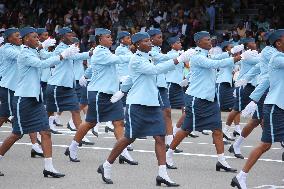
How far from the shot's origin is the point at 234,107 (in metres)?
15.6

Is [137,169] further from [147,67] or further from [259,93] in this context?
[259,93]

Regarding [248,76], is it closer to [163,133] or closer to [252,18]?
[163,133]

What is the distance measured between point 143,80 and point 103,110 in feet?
7.08

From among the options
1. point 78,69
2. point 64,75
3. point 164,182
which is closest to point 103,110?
point 64,75

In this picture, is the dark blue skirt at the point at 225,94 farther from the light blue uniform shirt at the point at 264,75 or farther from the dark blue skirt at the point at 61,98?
the light blue uniform shirt at the point at 264,75

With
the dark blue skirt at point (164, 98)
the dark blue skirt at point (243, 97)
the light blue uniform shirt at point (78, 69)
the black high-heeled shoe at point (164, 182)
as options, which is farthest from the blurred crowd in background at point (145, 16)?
the black high-heeled shoe at point (164, 182)

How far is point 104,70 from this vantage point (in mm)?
13477

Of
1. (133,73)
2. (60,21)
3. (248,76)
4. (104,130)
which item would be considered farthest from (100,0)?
(133,73)

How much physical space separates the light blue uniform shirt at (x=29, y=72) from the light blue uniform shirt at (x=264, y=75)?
2725mm

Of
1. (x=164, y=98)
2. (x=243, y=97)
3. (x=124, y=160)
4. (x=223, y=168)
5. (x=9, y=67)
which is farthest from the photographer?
(x=243, y=97)

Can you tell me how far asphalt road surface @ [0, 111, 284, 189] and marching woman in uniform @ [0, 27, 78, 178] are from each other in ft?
1.37

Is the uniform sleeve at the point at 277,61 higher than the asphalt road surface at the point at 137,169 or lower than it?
higher

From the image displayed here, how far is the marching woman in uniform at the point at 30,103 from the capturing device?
11695 millimetres

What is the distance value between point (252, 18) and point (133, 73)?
14.4m
